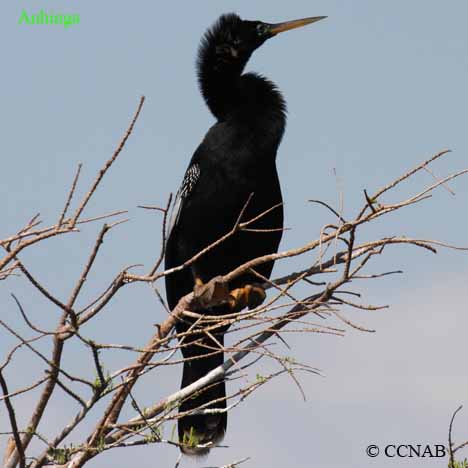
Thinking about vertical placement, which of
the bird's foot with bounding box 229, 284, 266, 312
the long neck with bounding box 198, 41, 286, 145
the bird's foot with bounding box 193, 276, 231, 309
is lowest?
the bird's foot with bounding box 193, 276, 231, 309

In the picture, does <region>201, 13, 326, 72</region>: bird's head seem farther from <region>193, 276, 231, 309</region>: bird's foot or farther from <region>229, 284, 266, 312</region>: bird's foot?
<region>193, 276, 231, 309</region>: bird's foot

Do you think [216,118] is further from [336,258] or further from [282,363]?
[282,363]

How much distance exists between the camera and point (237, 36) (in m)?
6.95

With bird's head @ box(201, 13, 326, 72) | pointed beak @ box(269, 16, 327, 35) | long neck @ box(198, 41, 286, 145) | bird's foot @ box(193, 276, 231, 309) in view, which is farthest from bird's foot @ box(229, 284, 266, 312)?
pointed beak @ box(269, 16, 327, 35)

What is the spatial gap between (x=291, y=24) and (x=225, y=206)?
201 cm

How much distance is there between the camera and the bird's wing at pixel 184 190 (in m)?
6.17

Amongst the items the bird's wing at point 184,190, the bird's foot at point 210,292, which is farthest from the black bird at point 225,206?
the bird's foot at point 210,292

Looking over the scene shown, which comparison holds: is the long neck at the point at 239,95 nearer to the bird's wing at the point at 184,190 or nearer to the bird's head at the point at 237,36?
the bird's head at the point at 237,36

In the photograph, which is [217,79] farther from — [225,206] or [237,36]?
[225,206]

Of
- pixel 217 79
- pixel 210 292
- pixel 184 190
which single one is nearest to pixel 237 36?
pixel 217 79

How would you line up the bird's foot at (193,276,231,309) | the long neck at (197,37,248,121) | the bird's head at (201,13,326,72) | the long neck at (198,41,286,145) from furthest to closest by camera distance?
the bird's head at (201,13,326,72) < the long neck at (197,37,248,121) < the long neck at (198,41,286,145) < the bird's foot at (193,276,231,309)

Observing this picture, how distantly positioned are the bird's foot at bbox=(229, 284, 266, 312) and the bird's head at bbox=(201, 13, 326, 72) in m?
1.77

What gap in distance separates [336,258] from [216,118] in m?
2.20

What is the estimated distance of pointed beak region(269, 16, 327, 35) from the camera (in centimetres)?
711
